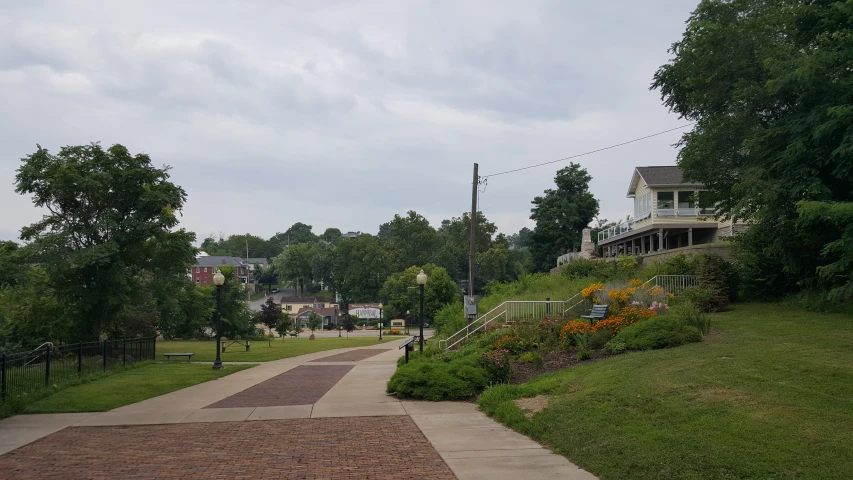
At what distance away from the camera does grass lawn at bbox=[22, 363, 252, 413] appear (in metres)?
14.5

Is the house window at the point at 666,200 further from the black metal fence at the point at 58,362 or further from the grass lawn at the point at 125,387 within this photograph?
the black metal fence at the point at 58,362

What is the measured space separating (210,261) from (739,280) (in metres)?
119

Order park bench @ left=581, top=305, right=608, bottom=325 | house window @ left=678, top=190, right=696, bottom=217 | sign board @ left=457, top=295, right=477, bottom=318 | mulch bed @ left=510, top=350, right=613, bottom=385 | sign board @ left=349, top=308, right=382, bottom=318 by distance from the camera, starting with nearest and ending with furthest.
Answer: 1. mulch bed @ left=510, top=350, right=613, bottom=385
2. park bench @ left=581, top=305, right=608, bottom=325
3. sign board @ left=457, top=295, right=477, bottom=318
4. house window @ left=678, top=190, right=696, bottom=217
5. sign board @ left=349, top=308, right=382, bottom=318

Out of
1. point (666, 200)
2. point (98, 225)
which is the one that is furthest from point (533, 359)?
point (666, 200)

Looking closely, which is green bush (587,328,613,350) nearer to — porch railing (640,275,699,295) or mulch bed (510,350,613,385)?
mulch bed (510,350,613,385)

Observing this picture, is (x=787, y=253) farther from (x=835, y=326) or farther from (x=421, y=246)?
(x=421, y=246)

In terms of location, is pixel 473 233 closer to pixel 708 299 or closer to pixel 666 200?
pixel 708 299

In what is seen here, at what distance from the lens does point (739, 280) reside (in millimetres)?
21609

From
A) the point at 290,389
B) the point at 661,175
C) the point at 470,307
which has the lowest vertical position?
the point at 290,389

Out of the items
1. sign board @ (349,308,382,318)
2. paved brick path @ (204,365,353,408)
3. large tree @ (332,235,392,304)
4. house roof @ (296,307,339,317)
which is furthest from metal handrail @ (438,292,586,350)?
house roof @ (296,307,339,317)

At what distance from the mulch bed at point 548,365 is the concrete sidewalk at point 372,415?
200 centimetres

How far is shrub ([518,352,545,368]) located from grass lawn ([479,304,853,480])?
5.21 ft

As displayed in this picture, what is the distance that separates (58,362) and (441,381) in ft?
37.4

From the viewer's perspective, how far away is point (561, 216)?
5969 centimetres
